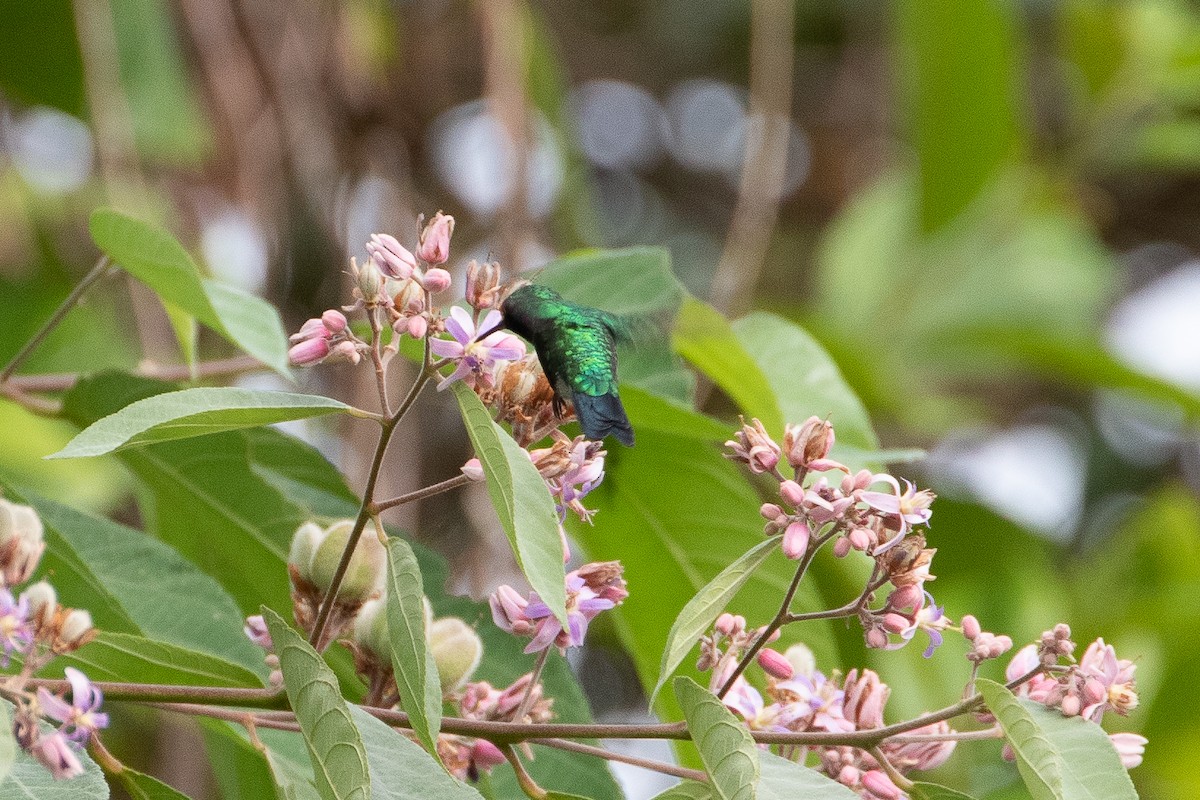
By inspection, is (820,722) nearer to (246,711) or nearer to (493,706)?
(493,706)

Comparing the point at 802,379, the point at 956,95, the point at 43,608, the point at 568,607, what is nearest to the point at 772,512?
the point at 568,607

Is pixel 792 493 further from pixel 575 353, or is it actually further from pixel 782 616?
pixel 575 353

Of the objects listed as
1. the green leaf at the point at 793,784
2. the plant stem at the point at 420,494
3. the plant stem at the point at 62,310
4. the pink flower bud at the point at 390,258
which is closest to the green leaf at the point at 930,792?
the green leaf at the point at 793,784

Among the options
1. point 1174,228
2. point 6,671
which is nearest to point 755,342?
point 6,671

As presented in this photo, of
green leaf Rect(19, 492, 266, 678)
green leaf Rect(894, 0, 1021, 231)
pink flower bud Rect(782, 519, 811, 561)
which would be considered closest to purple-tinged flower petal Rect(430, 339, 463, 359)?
pink flower bud Rect(782, 519, 811, 561)

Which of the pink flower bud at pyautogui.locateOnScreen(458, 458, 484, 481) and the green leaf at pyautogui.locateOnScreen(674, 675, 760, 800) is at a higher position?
the pink flower bud at pyautogui.locateOnScreen(458, 458, 484, 481)

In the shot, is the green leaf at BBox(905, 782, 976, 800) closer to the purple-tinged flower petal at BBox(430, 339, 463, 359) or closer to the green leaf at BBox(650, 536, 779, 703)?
the green leaf at BBox(650, 536, 779, 703)
